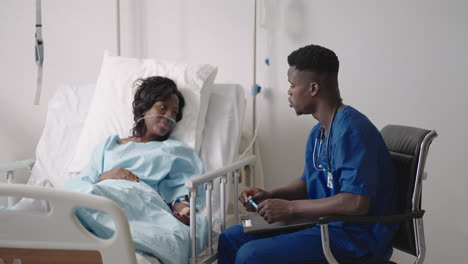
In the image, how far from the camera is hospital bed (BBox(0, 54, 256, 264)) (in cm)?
134

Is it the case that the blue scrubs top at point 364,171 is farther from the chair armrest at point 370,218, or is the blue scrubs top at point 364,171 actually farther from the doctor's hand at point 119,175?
the doctor's hand at point 119,175

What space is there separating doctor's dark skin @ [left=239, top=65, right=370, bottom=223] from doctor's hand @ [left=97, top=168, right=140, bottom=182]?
0.50 m

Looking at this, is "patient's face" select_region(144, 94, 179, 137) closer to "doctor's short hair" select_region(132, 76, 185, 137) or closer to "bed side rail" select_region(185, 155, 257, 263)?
"doctor's short hair" select_region(132, 76, 185, 137)

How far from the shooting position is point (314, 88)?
1.79 meters

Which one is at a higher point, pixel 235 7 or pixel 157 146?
pixel 235 7

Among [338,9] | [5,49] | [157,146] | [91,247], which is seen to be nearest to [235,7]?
[338,9]

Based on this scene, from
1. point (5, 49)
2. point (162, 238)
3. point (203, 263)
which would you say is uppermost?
point (5, 49)

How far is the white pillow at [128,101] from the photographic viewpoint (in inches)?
100

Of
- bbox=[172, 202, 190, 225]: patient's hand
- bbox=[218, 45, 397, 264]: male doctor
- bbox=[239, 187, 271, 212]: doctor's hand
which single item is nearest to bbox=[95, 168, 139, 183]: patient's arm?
bbox=[172, 202, 190, 225]: patient's hand

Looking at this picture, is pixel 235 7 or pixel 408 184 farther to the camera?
pixel 235 7

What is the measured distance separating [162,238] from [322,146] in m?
0.63

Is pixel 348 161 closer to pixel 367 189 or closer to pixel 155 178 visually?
pixel 367 189

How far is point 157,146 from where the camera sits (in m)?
2.41

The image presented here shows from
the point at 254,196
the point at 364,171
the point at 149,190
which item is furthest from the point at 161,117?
the point at 364,171
